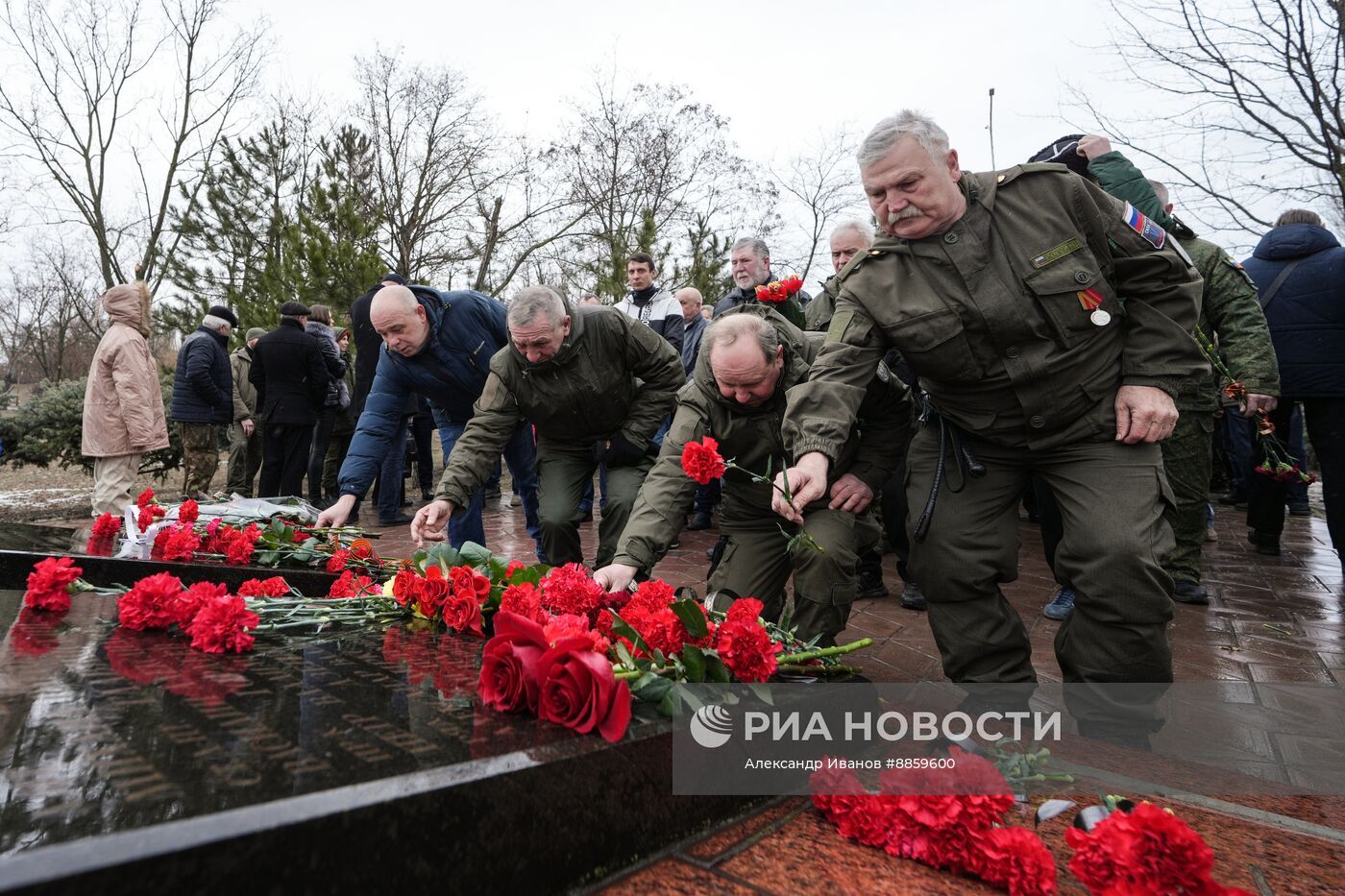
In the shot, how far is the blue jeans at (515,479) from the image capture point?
14.8ft

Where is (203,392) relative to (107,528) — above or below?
above

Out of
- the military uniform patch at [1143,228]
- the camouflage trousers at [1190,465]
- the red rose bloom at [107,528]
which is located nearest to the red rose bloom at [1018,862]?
the military uniform patch at [1143,228]

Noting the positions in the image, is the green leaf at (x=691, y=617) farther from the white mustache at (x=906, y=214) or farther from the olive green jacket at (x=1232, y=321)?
the olive green jacket at (x=1232, y=321)

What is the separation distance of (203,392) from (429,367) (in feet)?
12.2

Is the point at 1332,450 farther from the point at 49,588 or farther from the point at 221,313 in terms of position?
the point at 221,313

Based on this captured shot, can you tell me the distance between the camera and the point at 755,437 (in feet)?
10.2

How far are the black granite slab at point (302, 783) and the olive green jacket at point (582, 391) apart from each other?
1.77 meters

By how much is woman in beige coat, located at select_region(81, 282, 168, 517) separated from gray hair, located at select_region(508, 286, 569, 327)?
12.6 ft

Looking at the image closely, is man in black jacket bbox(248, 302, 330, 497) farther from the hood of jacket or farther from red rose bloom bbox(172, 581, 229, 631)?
the hood of jacket

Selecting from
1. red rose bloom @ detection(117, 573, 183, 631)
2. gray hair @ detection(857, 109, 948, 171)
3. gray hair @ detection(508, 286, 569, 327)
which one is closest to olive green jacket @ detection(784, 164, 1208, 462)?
gray hair @ detection(857, 109, 948, 171)

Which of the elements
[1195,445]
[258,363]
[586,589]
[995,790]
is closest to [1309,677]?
[1195,445]

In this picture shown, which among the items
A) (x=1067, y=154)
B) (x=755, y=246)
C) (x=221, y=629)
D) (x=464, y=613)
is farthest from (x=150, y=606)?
(x=755, y=246)

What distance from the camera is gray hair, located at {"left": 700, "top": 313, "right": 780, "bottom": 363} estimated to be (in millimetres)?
2897

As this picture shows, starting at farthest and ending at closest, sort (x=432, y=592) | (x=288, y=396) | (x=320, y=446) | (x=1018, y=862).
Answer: (x=320, y=446)
(x=288, y=396)
(x=432, y=592)
(x=1018, y=862)
